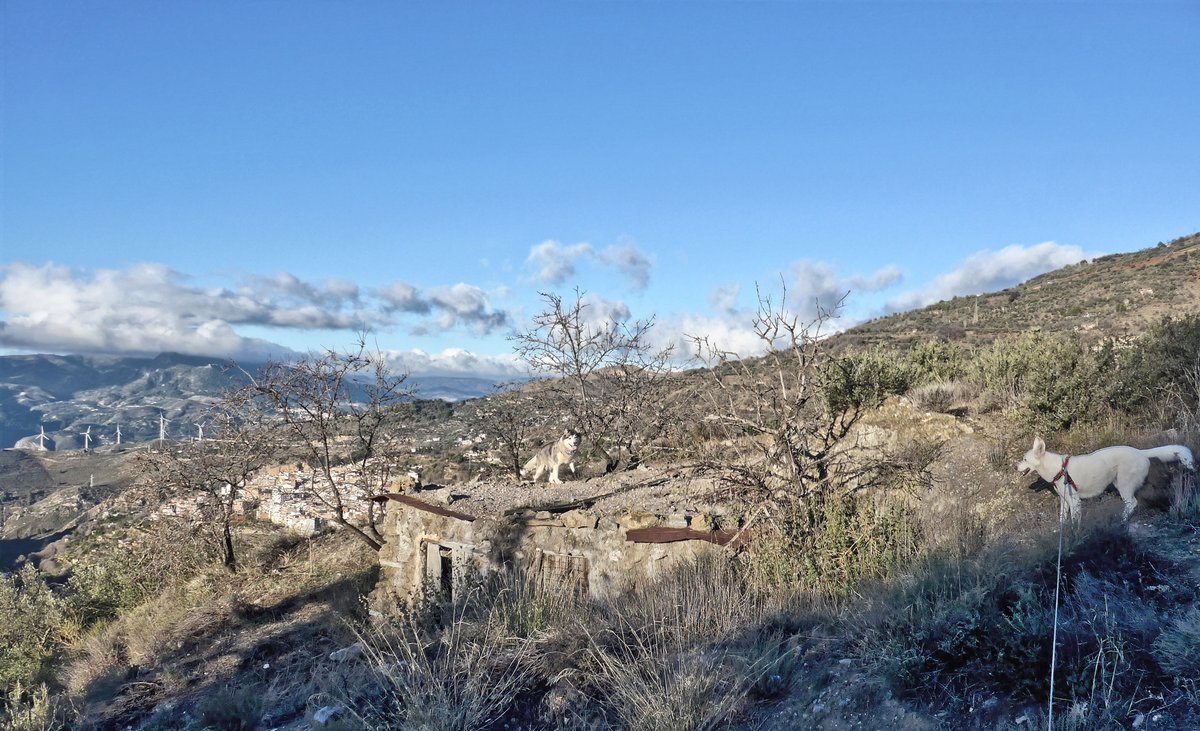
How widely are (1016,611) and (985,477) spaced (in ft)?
10.9

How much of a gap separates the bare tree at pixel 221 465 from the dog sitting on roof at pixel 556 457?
484 cm

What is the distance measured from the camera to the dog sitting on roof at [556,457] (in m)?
9.90

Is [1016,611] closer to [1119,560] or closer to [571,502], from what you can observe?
[1119,560]

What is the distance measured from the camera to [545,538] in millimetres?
8031

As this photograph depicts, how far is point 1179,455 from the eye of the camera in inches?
214

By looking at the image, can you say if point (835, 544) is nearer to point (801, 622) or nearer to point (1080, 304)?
point (801, 622)

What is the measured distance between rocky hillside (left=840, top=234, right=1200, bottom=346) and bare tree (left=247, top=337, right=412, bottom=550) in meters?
20.3

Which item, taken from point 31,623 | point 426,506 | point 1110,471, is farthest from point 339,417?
point 1110,471

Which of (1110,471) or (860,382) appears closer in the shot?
(1110,471)

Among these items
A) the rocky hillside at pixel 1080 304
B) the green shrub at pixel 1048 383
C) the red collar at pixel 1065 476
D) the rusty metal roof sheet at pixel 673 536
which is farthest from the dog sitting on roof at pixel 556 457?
the rocky hillside at pixel 1080 304

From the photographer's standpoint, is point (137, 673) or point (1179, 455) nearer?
point (1179, 455)

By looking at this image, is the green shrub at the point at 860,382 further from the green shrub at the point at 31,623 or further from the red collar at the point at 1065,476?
the green shrub at the point at 31,623

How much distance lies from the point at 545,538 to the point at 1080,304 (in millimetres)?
31133

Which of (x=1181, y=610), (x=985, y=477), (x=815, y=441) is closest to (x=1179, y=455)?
(x=985, y=477)
